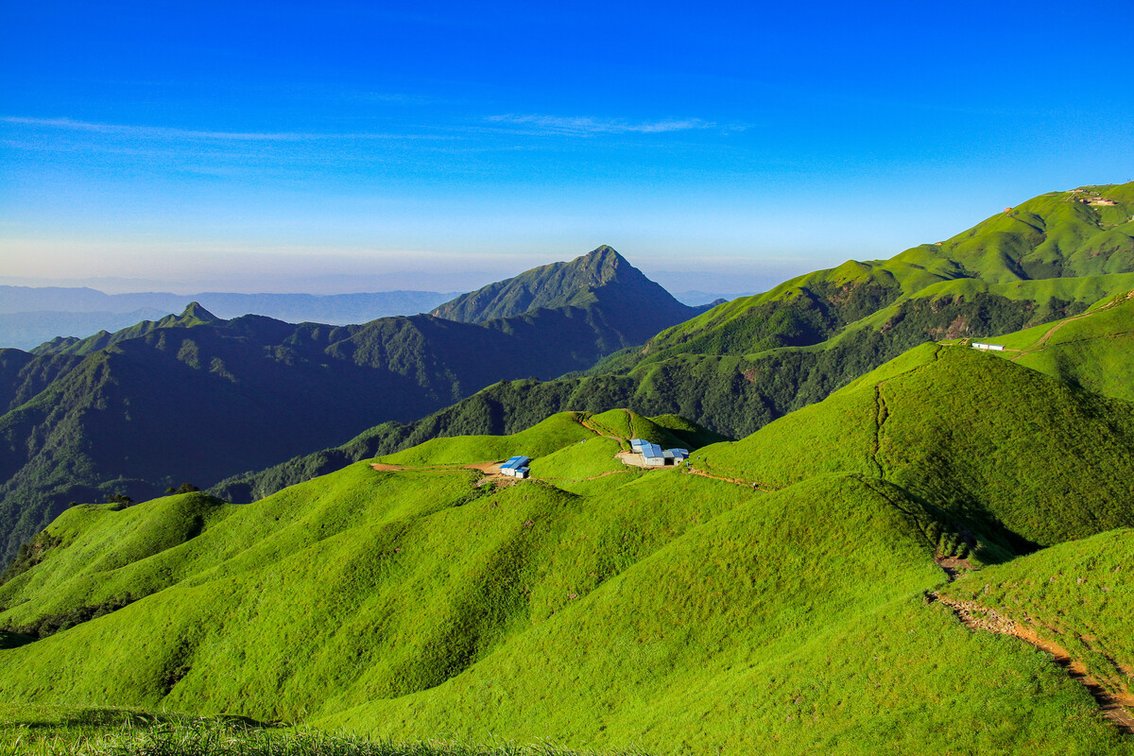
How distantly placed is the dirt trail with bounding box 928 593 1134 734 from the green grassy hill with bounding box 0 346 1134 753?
0.75 metres

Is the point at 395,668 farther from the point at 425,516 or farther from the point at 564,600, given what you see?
the point at 425,516

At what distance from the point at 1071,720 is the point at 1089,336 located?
181 metres

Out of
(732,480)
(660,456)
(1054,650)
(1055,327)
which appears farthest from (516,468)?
(1055,327)

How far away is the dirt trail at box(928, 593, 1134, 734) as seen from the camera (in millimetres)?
24938

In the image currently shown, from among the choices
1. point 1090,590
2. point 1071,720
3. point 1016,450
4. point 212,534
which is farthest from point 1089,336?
point 212,534

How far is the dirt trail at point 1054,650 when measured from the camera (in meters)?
24.9

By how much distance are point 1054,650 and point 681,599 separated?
74.6 feet

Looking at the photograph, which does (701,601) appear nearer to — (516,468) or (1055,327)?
(516,468)

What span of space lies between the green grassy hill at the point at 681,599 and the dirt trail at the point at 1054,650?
75 centimetres

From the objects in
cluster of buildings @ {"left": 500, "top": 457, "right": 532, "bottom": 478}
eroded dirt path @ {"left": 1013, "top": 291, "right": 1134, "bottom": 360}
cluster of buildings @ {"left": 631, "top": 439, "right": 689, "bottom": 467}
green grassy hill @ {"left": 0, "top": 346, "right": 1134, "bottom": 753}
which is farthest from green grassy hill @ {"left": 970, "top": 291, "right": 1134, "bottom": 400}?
cluster of buildings @ {"left": 500, "top": 457, "right": 532, "bottom": 478}

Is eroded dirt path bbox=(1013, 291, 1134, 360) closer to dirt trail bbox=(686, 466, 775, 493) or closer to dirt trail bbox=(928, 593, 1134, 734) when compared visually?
dirt trail bbox=(686, 466, 775, 493)

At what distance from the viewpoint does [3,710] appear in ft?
132

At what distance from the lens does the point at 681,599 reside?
150 ft

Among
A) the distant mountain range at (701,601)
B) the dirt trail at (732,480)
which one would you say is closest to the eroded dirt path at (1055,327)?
the distant mountain range at (701,601)
